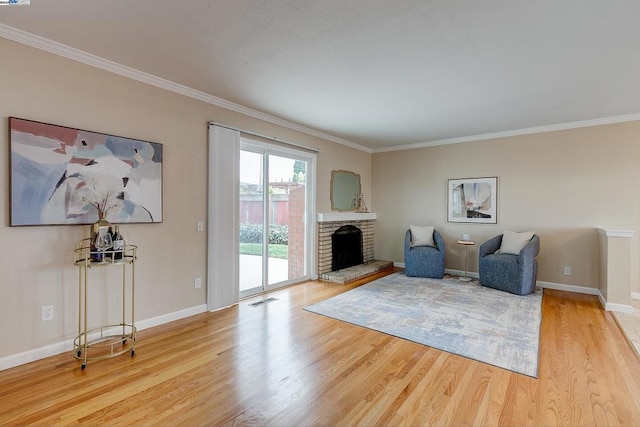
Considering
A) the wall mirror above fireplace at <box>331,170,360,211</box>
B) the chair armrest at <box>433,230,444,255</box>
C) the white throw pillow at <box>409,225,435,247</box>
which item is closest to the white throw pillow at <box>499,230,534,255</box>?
the chair armrest at <box>433,230,444,255</box>

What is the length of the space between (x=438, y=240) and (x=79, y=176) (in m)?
5.15

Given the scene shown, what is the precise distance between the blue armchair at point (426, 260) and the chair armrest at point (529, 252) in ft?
4.04

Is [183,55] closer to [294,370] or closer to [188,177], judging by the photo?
[188,177]

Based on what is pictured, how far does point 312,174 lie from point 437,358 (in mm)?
3495

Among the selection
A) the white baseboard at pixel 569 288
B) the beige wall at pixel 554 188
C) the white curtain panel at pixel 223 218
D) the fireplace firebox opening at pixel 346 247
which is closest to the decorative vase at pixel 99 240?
the white curtain panel at pixel 223 218

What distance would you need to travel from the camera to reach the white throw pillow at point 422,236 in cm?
563

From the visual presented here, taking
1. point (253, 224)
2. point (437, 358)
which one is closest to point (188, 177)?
point (253, 224)

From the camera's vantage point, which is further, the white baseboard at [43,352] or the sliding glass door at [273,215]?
the sliding glass door at [273,215]

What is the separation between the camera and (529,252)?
4.36 meters

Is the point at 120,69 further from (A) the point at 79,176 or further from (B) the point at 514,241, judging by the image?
(B) the point at 514,241

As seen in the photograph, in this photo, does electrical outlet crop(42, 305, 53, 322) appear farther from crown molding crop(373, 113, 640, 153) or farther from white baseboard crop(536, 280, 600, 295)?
white baseboard crop(536, 280, 600, 295)

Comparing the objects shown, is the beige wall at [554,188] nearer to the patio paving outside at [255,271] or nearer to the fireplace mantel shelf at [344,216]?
the fireplace mantel shelf at [344,216]

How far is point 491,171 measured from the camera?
533 cm

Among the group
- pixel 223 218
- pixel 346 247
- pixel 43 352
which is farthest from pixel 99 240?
pixel 346 247
